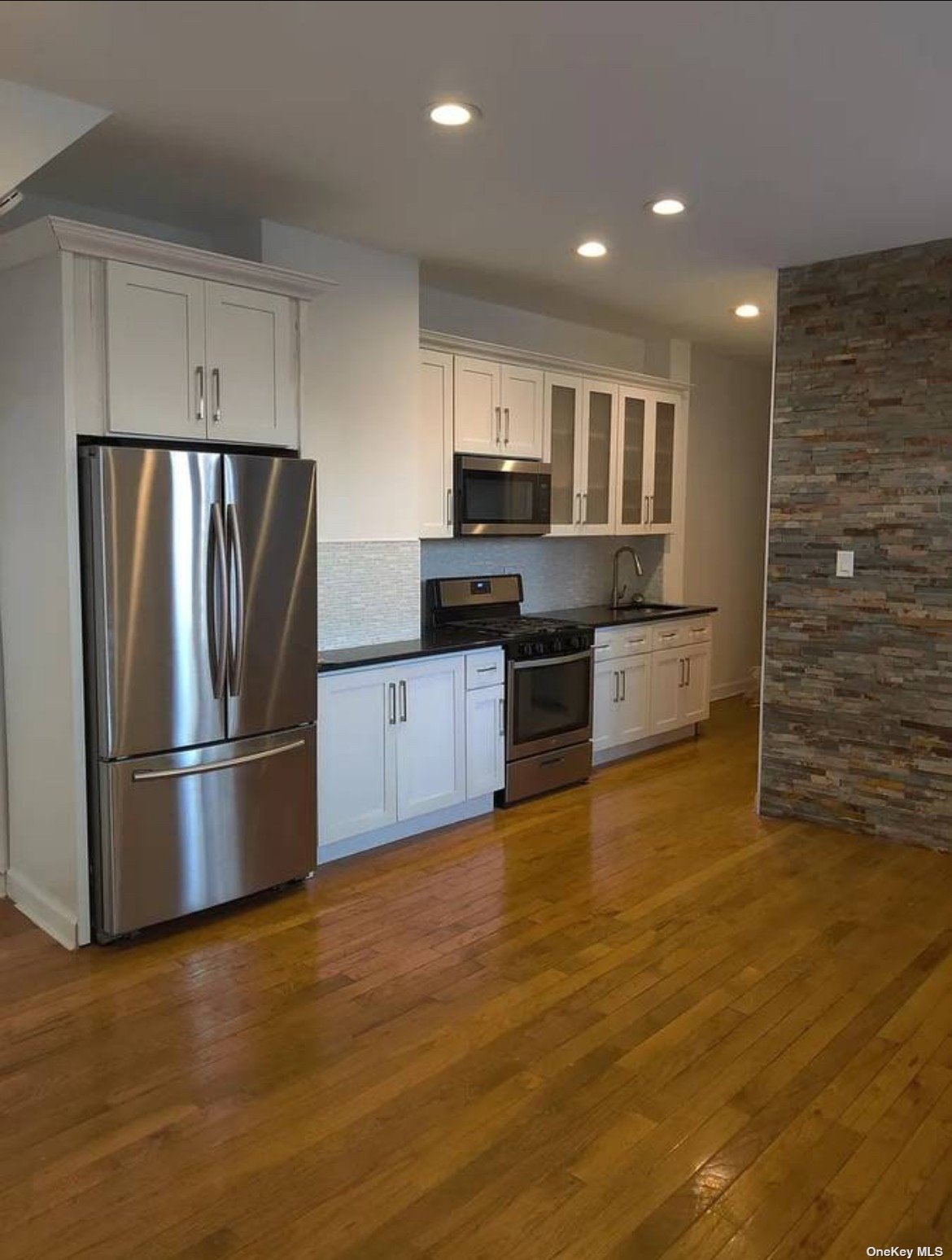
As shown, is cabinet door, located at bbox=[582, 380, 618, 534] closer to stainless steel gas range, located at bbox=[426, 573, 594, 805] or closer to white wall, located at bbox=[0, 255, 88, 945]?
stainless steel gas range, located at bbox=[426, 573, 594, 805]

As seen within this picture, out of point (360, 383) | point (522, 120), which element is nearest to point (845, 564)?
point (360, 383)

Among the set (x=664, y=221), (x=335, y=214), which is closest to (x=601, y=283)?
(x=664, y=221)

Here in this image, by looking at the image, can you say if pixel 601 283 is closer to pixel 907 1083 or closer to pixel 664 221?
pixel 664 221

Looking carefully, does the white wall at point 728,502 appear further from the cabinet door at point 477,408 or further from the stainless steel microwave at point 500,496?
the cabinet door at point 477,408

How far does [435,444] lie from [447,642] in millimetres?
1014

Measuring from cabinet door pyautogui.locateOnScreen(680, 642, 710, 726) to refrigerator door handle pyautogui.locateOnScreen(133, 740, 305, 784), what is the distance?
10.3 feet

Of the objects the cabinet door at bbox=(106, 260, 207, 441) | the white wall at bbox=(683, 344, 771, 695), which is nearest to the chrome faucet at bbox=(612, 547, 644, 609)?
the white wall at bbox=(683, 344, 771, 695)

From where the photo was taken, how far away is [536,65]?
2449mm

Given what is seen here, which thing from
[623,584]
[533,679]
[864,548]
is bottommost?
[533,679]

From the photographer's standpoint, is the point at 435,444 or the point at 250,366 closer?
the point at 250,366

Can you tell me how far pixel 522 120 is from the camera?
2.79 metres

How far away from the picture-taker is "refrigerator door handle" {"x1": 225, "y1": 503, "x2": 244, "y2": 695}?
3.28 m

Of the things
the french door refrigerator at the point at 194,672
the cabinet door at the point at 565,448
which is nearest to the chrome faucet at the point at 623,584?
the cabinet door at the point at 565,448

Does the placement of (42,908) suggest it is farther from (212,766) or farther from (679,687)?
(679,687)
